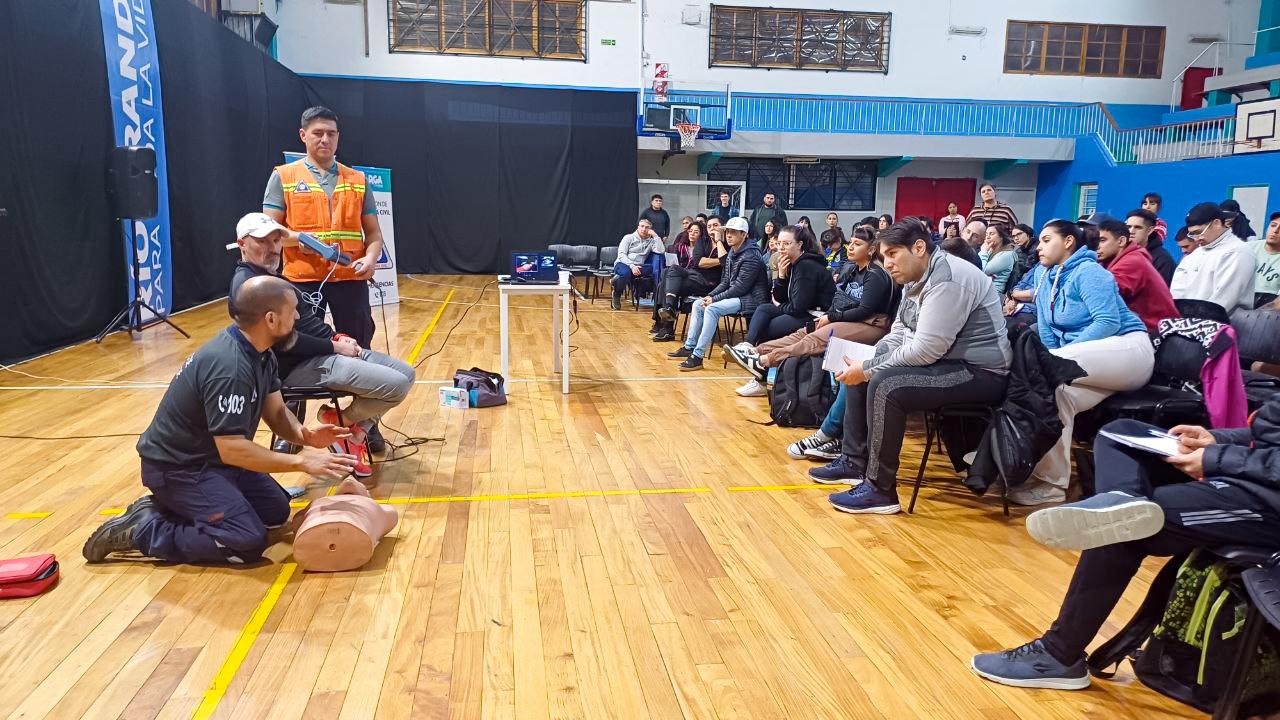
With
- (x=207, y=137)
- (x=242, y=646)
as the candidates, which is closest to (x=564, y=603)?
(x=242, y=646)

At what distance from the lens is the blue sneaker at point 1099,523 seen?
5.98ft

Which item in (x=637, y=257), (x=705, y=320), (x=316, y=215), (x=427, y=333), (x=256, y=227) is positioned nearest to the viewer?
(x=256, y=227)

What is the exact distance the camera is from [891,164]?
16062 millimetres

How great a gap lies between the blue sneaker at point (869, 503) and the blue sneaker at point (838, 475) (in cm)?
32

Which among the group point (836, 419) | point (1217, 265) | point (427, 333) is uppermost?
point (1217, 265)

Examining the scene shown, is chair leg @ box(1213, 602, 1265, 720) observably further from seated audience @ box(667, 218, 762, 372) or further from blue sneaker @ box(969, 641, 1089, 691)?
seated audience @ box(667, 218, 762, 372)

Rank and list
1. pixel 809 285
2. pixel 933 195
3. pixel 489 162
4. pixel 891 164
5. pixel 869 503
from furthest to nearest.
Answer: pixel 933 195, pixel 891 164, pixel 489 162, pixel 809 285, pixel 869 503

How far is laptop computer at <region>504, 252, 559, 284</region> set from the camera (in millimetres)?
5449

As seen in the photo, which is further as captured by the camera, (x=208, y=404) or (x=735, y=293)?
(x=735, y=293)

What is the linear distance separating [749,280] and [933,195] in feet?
38.7

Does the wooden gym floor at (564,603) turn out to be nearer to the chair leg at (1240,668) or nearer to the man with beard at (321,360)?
the chair leg at (1240,668)

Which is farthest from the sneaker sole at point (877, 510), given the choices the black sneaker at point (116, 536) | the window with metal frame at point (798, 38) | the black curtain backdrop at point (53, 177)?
the window with metal frame at point (798, 38)

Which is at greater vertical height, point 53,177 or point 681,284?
point 53,177

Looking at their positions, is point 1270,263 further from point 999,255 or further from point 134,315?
point 134,315
